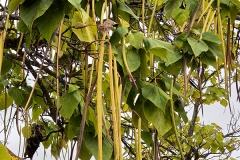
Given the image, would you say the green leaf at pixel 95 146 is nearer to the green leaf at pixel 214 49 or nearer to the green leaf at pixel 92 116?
the green leaf at pixel 92 116

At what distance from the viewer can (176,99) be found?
925 mm

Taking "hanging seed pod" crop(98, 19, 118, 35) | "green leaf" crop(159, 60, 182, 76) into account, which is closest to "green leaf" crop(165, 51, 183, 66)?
"green leaf" crop(159, 60, 182, 76)

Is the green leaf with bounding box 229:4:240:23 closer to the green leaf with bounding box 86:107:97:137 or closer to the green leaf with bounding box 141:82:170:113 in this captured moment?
the green leaf with bounding box 141:82:170:113

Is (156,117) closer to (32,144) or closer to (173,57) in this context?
(173,57)

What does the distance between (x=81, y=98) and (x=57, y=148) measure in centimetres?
60

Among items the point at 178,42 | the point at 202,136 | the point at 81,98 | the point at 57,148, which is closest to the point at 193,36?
the point at 178,42

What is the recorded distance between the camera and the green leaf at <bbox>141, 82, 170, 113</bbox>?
717mm

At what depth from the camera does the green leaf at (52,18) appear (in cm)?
53

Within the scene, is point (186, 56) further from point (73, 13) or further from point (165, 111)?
point (73, 13)

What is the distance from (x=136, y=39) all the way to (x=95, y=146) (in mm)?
235

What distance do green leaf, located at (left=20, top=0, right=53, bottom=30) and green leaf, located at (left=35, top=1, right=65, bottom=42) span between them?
0.02 m

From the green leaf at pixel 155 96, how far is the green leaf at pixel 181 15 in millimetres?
192

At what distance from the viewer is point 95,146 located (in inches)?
31.3

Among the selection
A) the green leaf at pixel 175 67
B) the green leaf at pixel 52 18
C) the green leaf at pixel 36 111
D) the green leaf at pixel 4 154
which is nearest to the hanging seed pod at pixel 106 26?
the green leaf at pixel 52 18
